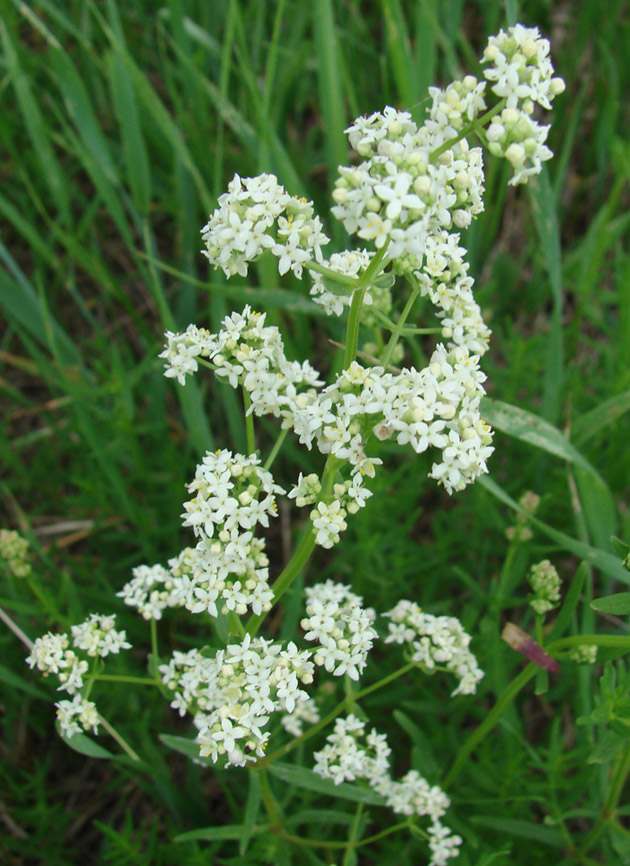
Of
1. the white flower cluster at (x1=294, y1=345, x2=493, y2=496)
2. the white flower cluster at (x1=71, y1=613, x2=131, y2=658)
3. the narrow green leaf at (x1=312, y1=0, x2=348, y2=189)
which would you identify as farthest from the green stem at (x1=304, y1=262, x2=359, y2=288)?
the narrow green leaf at (x1=312, y1=0, x2=348, y2=189)

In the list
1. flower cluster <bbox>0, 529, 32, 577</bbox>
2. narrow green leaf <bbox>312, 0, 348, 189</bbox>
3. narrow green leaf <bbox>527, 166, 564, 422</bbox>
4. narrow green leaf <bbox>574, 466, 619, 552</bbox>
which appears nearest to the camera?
flower cluster <bbox>0, 529, 32, 577</bbox>

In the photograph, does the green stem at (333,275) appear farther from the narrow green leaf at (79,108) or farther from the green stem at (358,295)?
the narrow green leaf at (79,108)

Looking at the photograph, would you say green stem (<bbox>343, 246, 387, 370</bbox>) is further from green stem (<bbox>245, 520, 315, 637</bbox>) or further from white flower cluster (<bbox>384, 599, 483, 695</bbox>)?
white flower cluster (<bbox>384, 599, 483, 695</bbox>)

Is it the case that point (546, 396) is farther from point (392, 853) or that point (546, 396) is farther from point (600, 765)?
point (392, 853)

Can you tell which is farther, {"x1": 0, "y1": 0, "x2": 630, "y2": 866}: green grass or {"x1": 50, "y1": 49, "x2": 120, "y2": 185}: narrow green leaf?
{"x1": 50, "y1": 49, "x2": 120, "y2": 185}: narrow green leaf

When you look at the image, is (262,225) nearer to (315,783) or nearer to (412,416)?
(412,416)

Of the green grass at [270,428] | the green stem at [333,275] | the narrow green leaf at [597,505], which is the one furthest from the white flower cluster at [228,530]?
the narrow green leaf at [597,505]
